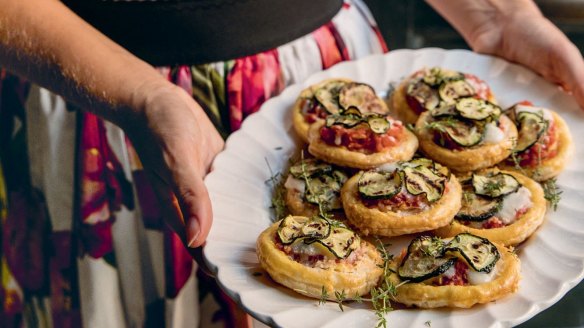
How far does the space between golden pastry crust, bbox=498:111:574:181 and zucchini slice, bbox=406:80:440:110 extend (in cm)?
33

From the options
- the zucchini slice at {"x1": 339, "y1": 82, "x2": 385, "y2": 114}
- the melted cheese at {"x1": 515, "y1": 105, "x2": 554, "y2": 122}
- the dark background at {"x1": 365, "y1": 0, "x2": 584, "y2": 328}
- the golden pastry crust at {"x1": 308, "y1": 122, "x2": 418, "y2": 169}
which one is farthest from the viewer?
the dark background at {"x1": 365, "y1": 0, "x2": 584, "y2": 328}

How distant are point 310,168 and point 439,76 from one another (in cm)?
63

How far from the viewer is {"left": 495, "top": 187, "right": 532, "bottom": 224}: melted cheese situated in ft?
7.18

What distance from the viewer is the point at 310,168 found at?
7.83 feet

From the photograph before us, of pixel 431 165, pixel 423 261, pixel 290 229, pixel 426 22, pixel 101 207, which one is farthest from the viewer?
pixel 426 22

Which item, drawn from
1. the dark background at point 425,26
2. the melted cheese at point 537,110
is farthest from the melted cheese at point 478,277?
the dark background at point 425,26

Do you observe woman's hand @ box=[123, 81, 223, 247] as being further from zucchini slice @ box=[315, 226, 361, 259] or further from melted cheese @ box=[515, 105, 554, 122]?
melted cheese @ box=[515, 105, 554, 122]

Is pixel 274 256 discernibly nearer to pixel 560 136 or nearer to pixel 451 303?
pixel 451 303

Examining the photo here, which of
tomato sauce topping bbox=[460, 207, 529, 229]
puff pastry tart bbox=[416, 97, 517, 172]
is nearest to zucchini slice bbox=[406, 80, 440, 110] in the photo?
puff pastry tart bbox=[416, 97, 517, 172]

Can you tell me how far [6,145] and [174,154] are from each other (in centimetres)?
101

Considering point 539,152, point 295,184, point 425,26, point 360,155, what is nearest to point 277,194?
point 295,184

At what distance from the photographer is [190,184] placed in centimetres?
206

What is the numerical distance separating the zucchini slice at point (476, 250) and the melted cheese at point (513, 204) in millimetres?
186

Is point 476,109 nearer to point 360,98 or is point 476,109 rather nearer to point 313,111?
point 360,98
